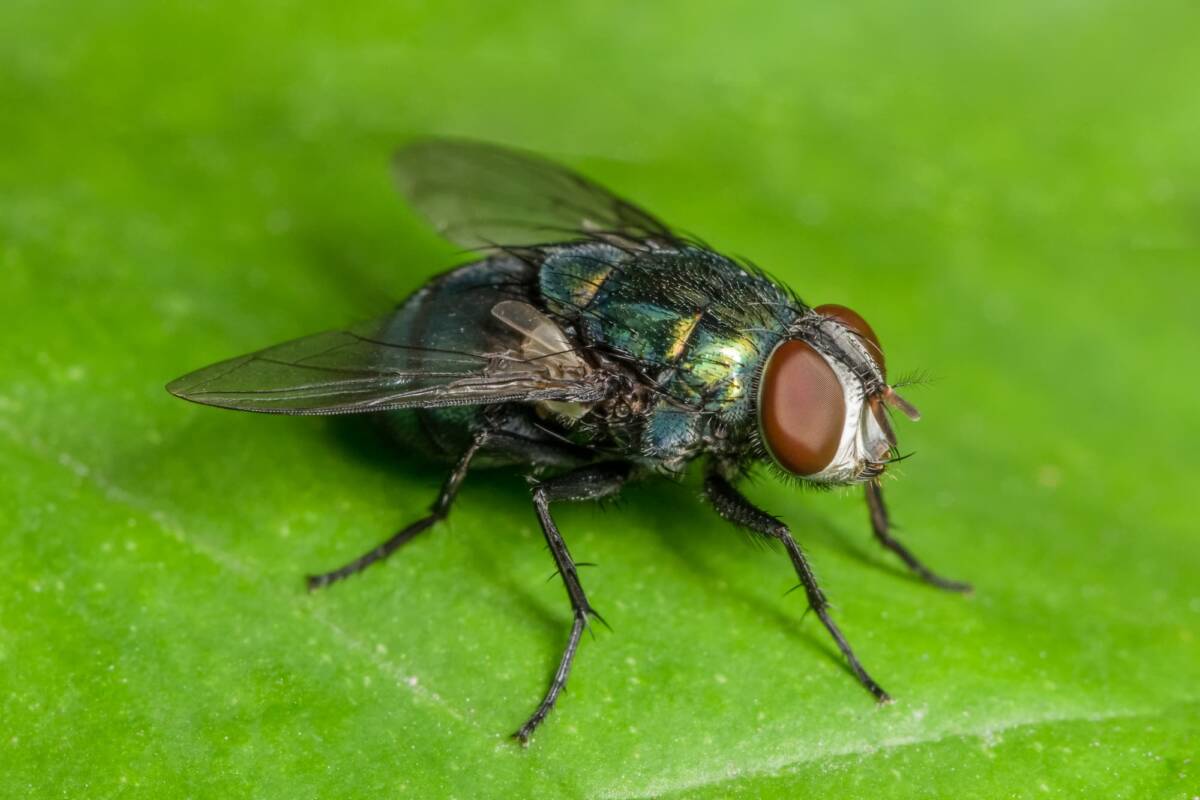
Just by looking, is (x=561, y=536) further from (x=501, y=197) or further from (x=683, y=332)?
(x=501, y=197)

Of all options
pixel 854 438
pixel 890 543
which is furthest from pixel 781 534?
pixel 890 543

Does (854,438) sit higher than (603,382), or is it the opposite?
(854,438)

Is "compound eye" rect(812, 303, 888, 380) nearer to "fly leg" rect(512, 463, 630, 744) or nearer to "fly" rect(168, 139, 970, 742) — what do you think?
"fly" rect(168, 139, 970, 742)

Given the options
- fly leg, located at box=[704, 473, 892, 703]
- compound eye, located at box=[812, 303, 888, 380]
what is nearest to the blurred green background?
fly leg, located at box=[704, 473, 892, 703]

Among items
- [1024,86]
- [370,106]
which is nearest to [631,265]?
[370,106]

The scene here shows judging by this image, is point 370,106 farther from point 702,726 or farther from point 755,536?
point 702,726

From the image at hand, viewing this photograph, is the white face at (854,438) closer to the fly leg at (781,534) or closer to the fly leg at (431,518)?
the fly leg at (781,534)

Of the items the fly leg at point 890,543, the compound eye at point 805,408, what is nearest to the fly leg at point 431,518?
the compound eye at point 805,408
